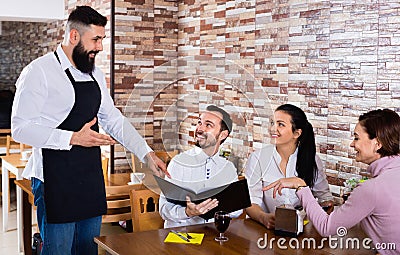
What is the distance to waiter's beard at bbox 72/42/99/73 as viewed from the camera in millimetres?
2535

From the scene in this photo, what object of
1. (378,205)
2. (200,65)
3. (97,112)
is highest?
(200,65)

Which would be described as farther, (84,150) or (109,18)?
(109,18)

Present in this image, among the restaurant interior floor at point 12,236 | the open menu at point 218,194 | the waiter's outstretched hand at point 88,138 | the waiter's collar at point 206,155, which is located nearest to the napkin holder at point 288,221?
the open menu at point 218,194

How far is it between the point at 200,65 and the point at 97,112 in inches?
36.7

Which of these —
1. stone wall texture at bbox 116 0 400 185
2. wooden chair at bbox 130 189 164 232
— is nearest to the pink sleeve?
stone wall texture at bbox 116 0 400 185

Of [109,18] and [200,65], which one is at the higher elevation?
[109,18]

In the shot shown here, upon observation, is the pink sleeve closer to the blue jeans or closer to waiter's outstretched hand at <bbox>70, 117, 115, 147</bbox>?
waiter's outstretched hand at <bbox>70, 117, 115, 147</bbox>

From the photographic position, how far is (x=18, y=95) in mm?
2443

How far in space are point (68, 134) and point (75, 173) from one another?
0.24 metres

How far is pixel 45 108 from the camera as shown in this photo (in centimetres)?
247

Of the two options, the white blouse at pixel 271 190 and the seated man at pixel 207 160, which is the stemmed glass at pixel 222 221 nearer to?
the seated man at pixel 207 160

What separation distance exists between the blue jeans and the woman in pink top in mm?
1043

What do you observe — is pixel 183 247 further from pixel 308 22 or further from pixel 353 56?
pixel 308 22

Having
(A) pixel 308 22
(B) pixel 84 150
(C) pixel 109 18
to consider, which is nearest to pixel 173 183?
(B) pixel 84 150
